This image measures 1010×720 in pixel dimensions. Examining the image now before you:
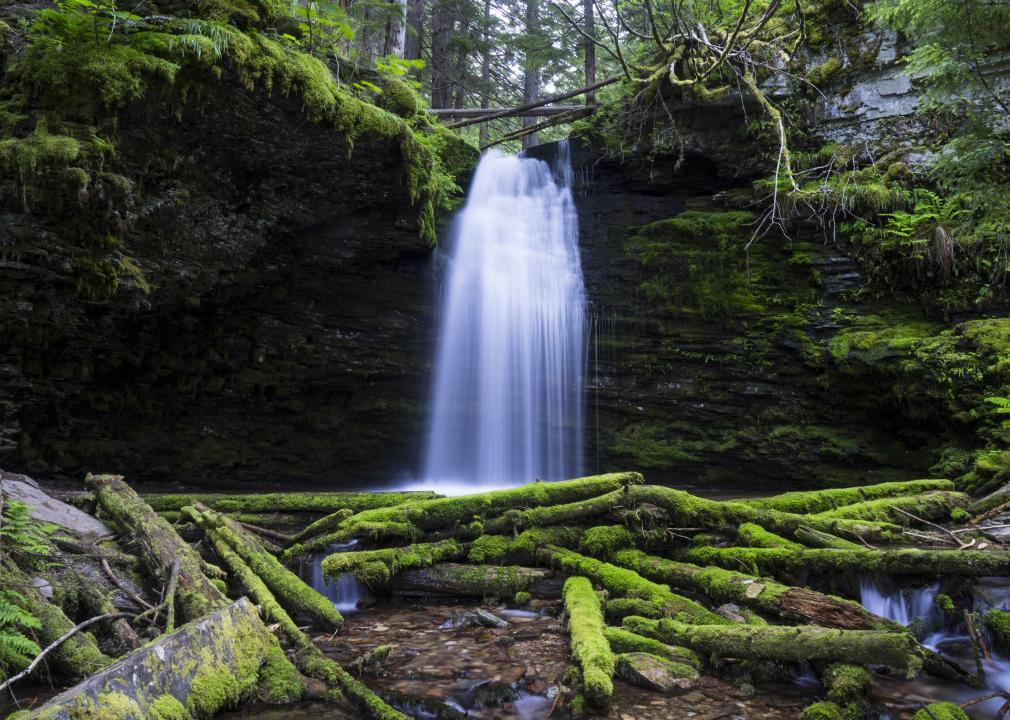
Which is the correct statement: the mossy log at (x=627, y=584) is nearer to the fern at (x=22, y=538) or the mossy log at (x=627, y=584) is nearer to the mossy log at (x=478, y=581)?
the mossy log at (x=478, y=581)

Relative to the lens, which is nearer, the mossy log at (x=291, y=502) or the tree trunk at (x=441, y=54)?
the mossy log at (x=291, y=502)

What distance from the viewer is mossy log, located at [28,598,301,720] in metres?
2.19

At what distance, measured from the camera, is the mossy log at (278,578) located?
3975 millimetres

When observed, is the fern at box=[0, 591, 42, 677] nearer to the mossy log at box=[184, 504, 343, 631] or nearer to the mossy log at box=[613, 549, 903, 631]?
the mossy log at box=[184, 504, 343, 631]

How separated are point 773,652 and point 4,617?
382 centimetres

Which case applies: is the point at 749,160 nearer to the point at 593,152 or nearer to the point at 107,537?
the point at 593,152

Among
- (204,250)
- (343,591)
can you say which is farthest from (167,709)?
(204,250)

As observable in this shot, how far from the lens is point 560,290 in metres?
10.7

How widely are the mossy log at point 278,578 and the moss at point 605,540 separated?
2.06 m

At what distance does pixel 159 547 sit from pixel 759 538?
4538 mm

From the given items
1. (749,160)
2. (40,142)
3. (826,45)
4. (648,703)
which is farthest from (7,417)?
(826,45)

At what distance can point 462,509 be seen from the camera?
5.20 m

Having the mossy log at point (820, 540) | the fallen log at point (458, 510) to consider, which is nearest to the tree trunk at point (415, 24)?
the fallen log at point (458, 510)

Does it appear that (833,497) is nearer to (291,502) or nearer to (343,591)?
(343,591)
